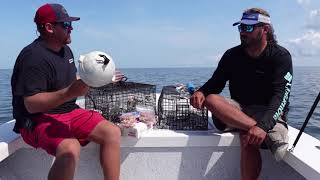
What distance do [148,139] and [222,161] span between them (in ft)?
2.38

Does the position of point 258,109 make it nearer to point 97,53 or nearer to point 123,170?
point 123,170

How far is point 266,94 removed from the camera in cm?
349

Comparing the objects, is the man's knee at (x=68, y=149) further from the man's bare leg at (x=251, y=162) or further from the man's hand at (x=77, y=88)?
the man's bare leg at (x=251, y=162)

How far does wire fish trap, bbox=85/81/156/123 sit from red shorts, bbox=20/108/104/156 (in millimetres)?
567

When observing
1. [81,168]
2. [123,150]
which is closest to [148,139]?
[123,150]

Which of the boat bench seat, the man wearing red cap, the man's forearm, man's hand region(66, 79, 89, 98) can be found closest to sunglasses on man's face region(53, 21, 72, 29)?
the man wearing red cap

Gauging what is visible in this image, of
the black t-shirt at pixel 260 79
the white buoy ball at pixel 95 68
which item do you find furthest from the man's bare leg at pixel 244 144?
the white buoy ball at pixel 95 68

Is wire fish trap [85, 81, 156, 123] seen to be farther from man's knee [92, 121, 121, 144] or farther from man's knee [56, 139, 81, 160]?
man's knee [56, 139, 81, 160]

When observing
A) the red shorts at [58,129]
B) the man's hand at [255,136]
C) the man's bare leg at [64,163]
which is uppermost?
the man's hand at [255,136]

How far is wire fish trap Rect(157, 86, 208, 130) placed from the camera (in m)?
3.70

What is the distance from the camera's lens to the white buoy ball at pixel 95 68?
2287 millimetres

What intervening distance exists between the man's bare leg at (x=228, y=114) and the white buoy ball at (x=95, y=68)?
1.21 meters

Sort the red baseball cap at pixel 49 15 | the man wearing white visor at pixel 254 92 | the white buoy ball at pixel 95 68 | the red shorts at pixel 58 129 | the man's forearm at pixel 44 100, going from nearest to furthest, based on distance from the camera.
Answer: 1. the white buoy ball at pixel 95 68
2. the man's forearm at pixel 44 100
3. the red shorts at pixel 58 129
4. the red baseball cap at pixel 49 15
5. the man wearing white visor at pixel 254 92

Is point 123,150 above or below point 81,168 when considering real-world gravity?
above
